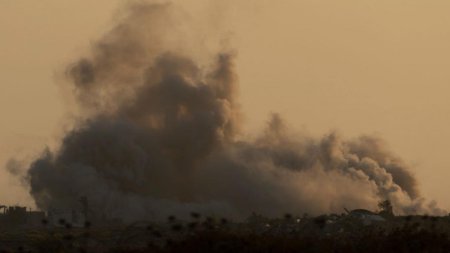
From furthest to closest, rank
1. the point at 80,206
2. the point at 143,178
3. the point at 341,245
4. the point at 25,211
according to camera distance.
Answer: the point at 143,178
the point at 80,206
the point at 25,211
the point at 341,245

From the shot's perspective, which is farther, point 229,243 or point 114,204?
point 114,204

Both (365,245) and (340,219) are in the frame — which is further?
(340,219)

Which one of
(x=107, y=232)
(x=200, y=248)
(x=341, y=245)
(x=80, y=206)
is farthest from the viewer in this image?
(x=80, y=206)

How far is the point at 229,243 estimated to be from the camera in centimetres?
4281

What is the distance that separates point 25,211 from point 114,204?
41.6 ft

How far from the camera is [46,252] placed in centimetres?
4822

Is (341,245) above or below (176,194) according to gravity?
below

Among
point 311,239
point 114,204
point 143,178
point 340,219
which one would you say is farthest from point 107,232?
point 143,178

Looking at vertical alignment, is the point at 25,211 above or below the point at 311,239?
above

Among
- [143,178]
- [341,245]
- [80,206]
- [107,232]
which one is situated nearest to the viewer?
[341,245]

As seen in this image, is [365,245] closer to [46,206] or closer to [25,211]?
[25,211]

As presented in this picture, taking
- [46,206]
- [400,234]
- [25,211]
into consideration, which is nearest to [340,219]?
[400,234]

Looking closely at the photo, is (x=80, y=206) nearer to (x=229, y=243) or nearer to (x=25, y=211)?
(x=25, y=211)

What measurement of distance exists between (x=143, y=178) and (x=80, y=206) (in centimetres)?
1123
